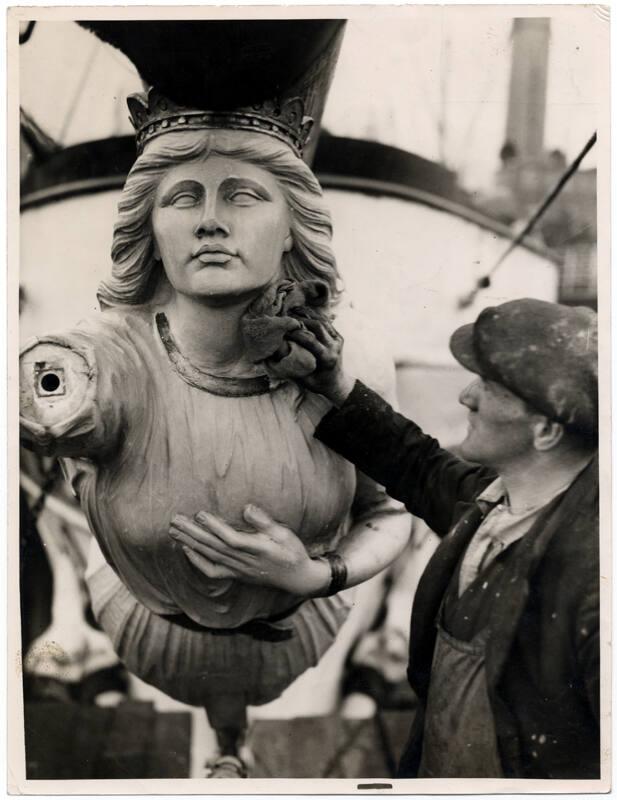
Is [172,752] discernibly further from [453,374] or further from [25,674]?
[453,374]

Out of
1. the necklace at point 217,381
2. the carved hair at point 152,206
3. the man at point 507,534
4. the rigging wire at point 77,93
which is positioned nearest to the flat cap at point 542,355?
the man at point 507,534

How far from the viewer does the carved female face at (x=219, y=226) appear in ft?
10.4

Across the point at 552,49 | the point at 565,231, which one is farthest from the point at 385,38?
the point at 565,231

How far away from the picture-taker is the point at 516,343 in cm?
321

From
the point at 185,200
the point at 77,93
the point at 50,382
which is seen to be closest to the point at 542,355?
the point at 185,200

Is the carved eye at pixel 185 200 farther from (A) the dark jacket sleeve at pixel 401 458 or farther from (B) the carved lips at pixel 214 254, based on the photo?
(A) the dark jacket sleeve at pixel 401 458

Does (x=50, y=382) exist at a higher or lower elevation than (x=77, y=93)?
lower

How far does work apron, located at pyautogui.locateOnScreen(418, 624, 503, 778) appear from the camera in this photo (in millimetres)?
3195

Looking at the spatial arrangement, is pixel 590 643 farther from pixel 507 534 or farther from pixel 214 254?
pixel 214 254

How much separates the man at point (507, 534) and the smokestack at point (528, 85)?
0.43m

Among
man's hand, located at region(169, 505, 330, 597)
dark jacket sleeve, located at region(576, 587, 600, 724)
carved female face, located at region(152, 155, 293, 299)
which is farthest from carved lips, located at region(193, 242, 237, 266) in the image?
dark jacket sleeve, located at region(576, 587, 600, 724)

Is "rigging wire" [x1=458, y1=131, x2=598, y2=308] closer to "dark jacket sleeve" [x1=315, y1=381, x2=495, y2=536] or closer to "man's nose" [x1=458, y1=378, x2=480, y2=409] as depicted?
"man's nose" [x1=458, y1=378, x2=480, y2=409]

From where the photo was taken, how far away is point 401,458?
328 cm

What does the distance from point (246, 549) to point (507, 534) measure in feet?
2.05
